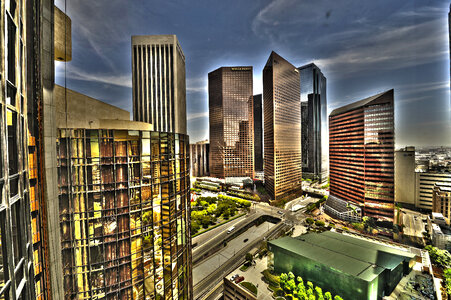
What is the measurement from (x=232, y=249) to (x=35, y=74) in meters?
50.3

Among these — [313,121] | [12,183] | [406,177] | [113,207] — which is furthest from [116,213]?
[313,121]

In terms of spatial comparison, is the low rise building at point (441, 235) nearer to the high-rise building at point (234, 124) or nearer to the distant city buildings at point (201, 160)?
the high-rise building at point (234, 124)

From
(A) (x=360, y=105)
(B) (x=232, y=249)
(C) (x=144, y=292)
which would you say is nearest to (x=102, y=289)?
(C) (x=144, y=292)

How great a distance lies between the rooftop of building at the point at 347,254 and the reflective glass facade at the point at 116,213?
2908cm

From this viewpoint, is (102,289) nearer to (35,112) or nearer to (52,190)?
(52,190)

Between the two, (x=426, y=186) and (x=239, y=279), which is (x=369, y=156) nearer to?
(x=426, y=186)

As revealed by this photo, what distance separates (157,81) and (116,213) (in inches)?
2201

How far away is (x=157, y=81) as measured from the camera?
2397 inches

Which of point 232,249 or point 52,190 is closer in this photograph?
point 52,190

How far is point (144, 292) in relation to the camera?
50.4 ft

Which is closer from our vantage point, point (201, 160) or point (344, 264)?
point (344, 264)

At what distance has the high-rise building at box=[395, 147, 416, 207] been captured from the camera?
7862cm

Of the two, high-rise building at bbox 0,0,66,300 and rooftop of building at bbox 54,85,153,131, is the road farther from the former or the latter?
rooftop of building at bbox 54,85,153,131

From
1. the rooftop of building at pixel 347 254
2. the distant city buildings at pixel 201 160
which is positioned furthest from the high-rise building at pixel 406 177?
the distant city buildings at pixel 201 160
